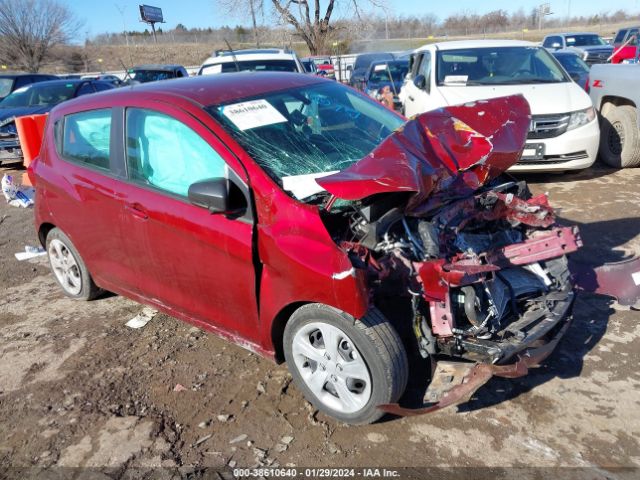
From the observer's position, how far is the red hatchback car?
278 centimetres

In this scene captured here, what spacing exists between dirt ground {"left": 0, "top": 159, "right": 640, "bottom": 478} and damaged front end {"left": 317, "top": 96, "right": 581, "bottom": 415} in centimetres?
29

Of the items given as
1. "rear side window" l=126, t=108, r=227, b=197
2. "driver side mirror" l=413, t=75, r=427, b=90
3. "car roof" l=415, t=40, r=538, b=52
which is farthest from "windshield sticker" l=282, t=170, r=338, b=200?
"car roof" l=415, t=40, r=538, b=52

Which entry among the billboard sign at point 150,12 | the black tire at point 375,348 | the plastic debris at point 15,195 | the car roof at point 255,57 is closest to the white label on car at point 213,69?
the car roof at point 255,57

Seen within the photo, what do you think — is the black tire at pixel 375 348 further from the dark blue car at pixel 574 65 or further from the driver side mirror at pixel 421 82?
the dark blue car at pixel 574 65

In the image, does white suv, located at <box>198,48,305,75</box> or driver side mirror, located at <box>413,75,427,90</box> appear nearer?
driver side mirror, located at <box>413,75,427,90</box>

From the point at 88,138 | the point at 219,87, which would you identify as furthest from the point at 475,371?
the point at 88,138

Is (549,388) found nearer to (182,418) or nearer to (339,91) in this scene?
(182,418)

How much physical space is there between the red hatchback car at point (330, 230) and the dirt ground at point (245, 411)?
0.24 m

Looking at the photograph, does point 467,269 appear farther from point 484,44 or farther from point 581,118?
point 484,44

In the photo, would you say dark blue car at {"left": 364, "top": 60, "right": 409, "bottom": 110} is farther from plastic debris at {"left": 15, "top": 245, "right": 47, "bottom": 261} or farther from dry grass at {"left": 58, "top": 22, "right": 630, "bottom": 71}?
dry grass at {"left": 58, "top": 22, "right": 630, "bottom": 71}

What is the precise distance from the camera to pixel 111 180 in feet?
12.3

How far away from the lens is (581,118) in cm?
693

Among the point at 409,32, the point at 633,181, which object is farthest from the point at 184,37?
the point at 633,181

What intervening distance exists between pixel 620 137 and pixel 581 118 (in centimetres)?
115
